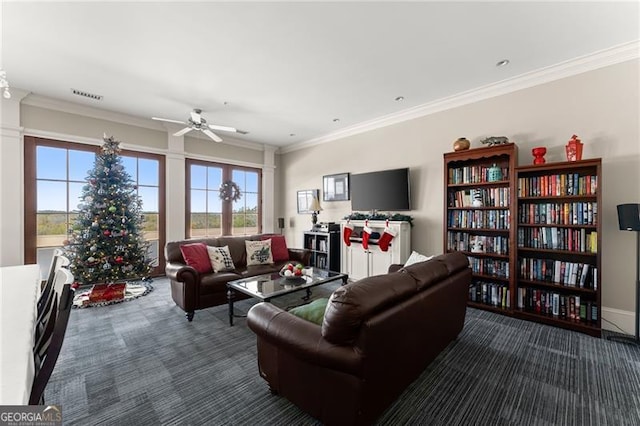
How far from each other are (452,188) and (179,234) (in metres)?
4.93

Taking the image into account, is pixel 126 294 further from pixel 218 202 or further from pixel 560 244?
pixel 560 244

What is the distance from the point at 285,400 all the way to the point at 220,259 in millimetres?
2238

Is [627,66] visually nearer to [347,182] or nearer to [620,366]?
[620,366]

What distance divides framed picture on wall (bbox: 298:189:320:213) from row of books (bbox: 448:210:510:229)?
2.95 m

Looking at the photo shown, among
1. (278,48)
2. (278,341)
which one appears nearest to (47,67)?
(278,48)

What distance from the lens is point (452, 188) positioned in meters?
3.76

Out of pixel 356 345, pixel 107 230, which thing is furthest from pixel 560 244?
pixel 107 230

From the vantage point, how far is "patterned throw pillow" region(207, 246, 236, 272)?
3.59 m

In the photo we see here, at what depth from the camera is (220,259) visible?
11.9 feet

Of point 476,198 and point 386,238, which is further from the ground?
point 476,198

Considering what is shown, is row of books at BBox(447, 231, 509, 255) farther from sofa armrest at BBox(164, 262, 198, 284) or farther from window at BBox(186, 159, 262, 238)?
window at BBox(186, 159, 262, 238)

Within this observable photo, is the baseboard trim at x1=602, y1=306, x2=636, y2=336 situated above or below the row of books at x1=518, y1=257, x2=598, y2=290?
below

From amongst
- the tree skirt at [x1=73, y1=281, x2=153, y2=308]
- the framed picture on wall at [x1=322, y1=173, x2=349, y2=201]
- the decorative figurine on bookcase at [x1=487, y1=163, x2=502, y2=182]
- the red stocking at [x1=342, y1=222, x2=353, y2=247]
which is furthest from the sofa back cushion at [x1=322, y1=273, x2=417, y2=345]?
the framed picture on wall at [x1=322, y1=173, x2=349, y2=201]

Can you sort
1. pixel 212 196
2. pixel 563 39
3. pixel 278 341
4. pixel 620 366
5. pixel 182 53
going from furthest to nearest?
pixel 212 196 < pixel 182 53 < pixel 563 39 < pixel 620 366 < pixel 278 341
